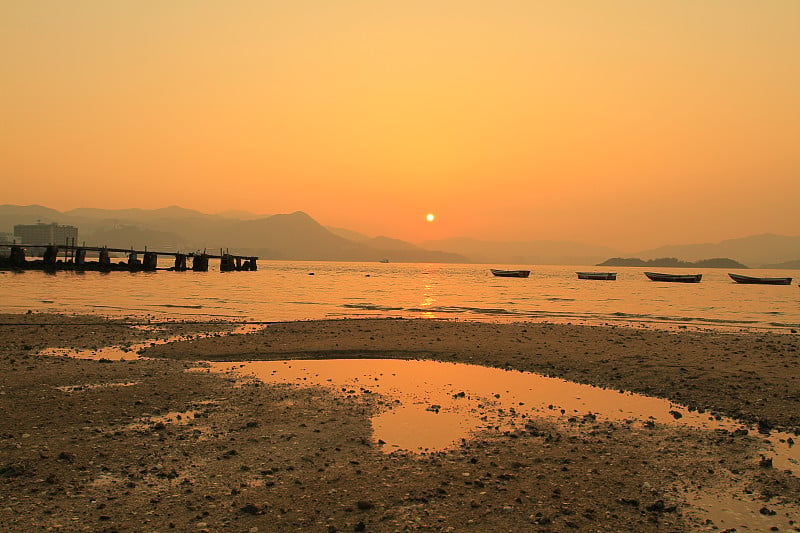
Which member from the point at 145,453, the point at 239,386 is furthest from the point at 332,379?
the point at 145,453

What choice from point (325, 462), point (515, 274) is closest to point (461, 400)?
point (325, 462)

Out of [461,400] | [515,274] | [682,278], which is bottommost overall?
[461,400]

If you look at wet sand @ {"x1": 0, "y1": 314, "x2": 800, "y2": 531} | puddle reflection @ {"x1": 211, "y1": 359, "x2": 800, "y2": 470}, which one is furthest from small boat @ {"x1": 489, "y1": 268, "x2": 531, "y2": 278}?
wet sand @ {"x1": 0, "y1": 314, "x2": 800, "y2": 531}

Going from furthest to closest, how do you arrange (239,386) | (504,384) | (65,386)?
(504,384)
(239,386)
(65,386)

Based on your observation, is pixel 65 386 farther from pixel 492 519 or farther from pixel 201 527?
pixel 492 519

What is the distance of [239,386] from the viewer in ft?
45.4

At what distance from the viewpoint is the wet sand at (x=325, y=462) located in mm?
6781

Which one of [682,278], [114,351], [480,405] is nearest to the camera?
[480,405]

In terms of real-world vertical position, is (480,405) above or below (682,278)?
below

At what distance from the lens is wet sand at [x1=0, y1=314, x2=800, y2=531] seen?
22.2 ft

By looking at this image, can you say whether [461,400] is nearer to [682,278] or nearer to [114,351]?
[114,351]

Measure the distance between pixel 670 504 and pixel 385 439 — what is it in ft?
15.0

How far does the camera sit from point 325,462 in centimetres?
857

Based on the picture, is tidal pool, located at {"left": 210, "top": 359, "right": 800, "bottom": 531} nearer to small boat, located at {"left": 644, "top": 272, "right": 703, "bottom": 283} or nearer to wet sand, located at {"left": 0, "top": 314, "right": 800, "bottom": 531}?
wet sand, located at {"left": 0, "top": 314, "right": 800, "bottom": 531}
